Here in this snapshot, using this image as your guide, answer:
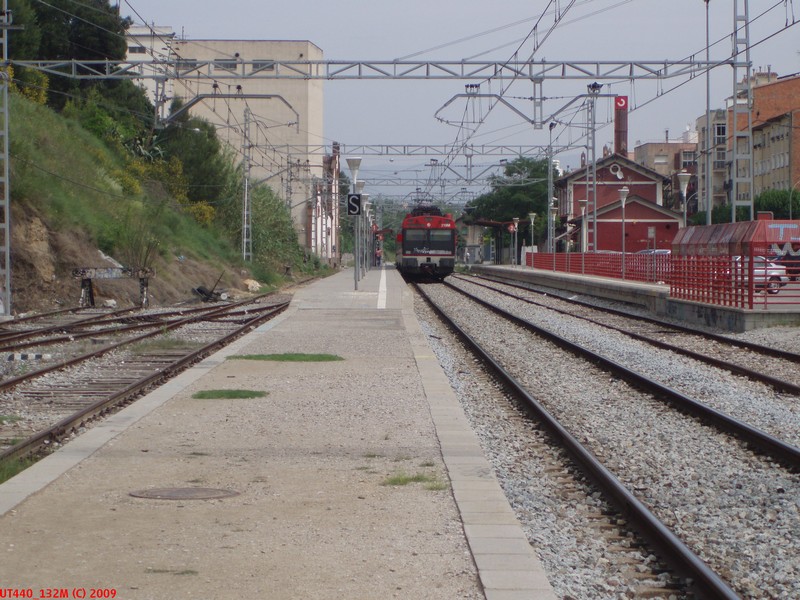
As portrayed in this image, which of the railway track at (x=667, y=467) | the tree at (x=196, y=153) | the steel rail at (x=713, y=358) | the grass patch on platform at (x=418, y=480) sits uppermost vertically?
the tree at (x=196, y=153)

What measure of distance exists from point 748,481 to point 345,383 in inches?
238

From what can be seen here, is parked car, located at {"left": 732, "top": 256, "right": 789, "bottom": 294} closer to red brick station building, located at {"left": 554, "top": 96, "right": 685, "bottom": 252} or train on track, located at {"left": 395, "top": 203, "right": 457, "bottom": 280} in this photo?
train on track, located at {"left": 395, "top": 203, "right": 457, "bottom": 280}

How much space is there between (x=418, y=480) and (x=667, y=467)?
2.47 meters

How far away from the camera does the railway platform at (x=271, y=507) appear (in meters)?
5.36

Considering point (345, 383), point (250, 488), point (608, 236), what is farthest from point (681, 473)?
point (608, 236)

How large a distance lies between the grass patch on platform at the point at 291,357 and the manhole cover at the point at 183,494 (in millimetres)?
8723

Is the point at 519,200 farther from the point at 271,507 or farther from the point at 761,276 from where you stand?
the point at 271,507

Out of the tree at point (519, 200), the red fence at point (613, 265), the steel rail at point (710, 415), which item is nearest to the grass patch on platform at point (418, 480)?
the steel rail at point (710, 415)

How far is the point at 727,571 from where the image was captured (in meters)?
6.16

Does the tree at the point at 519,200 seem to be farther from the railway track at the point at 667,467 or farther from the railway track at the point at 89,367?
the railway track at the point at 667,467

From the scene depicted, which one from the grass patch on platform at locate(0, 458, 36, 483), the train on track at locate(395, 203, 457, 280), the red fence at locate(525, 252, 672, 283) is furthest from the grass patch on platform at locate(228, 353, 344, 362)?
the train on track at locate(395, 203, 457, 280)

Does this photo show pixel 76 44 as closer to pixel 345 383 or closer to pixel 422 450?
pixel 345 383

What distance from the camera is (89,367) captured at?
606 inches

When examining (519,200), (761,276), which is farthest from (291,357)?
(519,200)
